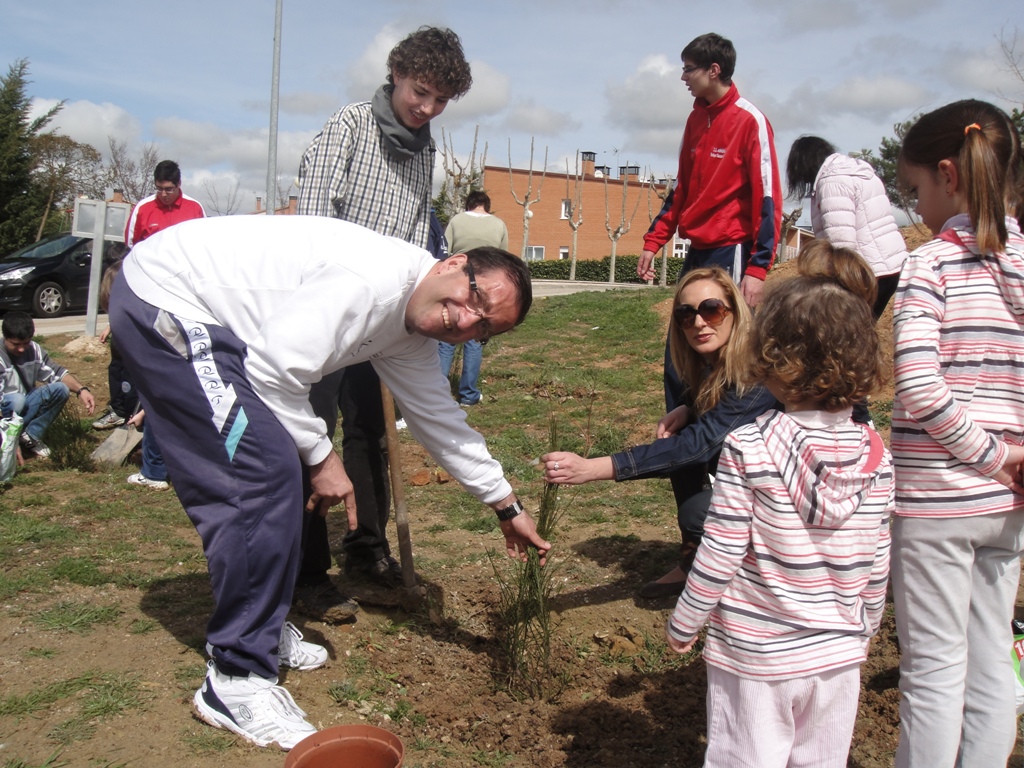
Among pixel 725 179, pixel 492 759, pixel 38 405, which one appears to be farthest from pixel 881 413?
pixel 38 405

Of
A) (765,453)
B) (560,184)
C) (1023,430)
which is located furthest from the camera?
(560,184)

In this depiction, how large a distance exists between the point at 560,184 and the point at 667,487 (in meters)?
52.9

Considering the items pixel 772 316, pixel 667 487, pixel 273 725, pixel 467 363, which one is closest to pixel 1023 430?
pixel 772 316

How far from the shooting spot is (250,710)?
2627 millimetres

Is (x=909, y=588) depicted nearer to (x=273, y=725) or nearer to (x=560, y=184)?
(x=273, y=725)

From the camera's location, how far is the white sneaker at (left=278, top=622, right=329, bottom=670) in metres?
3.07

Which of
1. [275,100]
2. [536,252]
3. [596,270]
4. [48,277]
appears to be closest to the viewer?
[275,100]

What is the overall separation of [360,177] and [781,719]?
2.66m

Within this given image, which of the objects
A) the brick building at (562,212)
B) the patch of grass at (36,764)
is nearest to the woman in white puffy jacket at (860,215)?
the patch of grass at (36,764)

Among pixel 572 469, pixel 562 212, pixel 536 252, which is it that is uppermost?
pixel 562 212

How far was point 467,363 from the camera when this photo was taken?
8.01m

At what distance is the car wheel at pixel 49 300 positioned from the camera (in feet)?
49.3

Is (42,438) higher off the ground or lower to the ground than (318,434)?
lower

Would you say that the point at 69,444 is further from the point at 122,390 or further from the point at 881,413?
the point at 881,413
